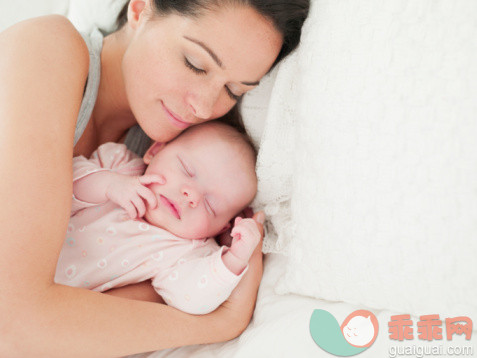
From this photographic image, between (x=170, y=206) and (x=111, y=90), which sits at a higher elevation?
(x=111, y=90)

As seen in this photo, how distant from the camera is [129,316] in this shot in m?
0.93

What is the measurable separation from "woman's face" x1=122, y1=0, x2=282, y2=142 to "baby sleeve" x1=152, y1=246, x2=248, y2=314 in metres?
0.48

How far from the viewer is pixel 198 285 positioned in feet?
3.51

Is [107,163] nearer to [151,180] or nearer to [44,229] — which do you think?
[151,180]

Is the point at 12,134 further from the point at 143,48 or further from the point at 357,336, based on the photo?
the point at 357,336

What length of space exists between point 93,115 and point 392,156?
1085 millimetres

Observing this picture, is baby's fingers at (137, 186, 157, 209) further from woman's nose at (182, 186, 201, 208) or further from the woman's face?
the woman's face

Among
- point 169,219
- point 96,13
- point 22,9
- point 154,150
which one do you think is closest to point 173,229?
point 169,219

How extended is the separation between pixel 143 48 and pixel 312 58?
0.53 metres

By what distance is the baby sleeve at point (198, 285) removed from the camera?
106 centimetres

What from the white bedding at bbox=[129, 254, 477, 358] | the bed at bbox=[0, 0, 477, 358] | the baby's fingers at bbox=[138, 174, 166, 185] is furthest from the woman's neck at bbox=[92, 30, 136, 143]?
the white bedding at bbox=[129, 254, 477, 358]

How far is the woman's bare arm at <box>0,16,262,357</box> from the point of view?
79 cm

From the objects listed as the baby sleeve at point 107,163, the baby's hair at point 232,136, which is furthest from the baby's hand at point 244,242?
the baby sleeve at point 107,163

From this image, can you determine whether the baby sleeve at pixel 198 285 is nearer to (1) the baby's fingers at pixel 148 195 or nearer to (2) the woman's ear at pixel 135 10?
(1) the baby's fingers at pixel 148 195
